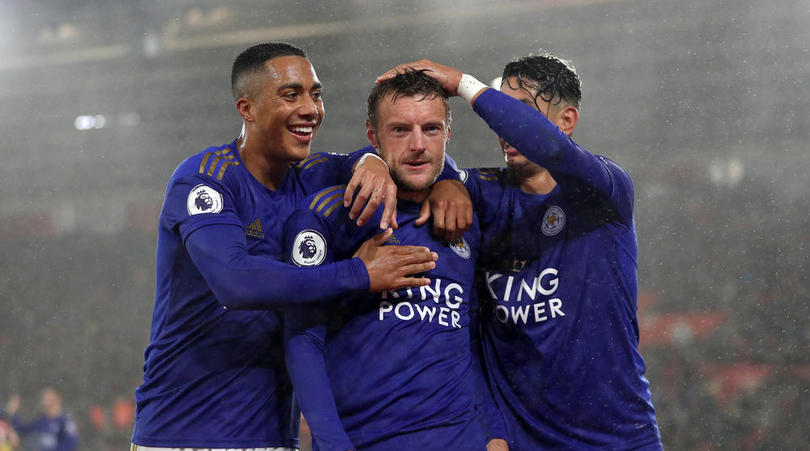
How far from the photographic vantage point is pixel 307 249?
1.55 metres

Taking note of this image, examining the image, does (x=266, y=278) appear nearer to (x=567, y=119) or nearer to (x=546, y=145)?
(x=546, y=145)

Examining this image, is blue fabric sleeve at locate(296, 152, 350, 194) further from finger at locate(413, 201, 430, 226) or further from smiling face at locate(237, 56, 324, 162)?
finger at locate(413, 201, 430, 226)

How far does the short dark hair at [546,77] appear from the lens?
1.87 meters

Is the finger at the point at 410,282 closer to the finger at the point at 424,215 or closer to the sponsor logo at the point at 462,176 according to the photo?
the finger at the point at 424,215

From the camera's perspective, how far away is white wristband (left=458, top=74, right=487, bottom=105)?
1646 mm

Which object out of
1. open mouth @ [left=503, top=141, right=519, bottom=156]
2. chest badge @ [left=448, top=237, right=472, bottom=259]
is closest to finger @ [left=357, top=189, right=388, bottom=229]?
chest badge @ [left=448, top=237, right=472, bottom=259]

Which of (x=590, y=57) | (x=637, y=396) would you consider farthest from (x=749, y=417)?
(x=637, y=396)

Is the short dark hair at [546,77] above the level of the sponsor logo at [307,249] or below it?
above

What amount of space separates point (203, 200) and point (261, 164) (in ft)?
Answer: 0.92

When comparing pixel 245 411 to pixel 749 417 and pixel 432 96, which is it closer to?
pixel 432 96

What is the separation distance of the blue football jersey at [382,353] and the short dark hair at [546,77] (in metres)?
0.53

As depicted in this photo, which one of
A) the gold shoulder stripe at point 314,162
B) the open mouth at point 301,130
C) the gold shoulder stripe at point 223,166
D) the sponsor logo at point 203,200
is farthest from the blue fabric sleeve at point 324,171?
the sponsor logo at point 203,200

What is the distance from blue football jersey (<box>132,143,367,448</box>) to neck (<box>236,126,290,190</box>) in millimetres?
28

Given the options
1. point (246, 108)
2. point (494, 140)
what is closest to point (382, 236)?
point (246, 108)
